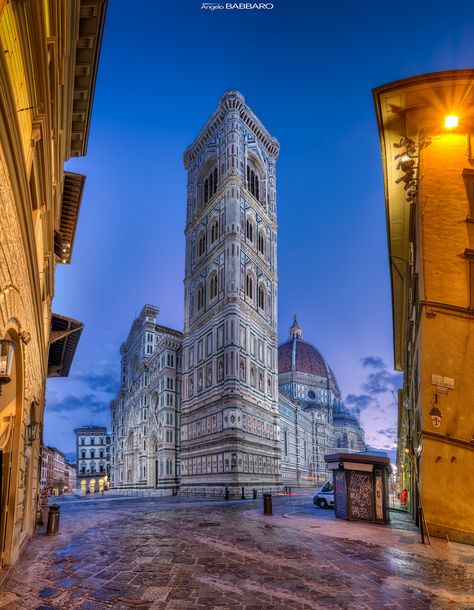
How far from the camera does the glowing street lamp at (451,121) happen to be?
13.0m

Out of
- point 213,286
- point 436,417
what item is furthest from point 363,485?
point 213,286

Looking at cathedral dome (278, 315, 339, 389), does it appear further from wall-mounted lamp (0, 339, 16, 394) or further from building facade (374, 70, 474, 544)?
wall-mounted lamp (0, 339, 16, 394)

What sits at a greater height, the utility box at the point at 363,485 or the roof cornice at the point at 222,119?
the roof cornice at the point at 222,119

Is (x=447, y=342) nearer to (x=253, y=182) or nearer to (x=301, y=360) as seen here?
(x=253, y=182)

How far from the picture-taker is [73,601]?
20.4 ft

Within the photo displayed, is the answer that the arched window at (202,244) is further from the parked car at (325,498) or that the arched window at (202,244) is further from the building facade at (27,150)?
the building facade at (27,150)

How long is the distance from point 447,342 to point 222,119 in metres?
41.9

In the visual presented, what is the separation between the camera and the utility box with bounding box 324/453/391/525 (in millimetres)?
15312

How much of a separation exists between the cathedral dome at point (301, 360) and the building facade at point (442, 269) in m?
89.3

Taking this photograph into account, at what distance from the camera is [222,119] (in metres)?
48.6

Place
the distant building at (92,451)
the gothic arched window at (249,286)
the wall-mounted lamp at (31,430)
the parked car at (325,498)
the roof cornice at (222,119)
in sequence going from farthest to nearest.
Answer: the distant building at (92,451) → the roof cornice at (222,119) → the gothic arched window at (249,286) → the parked car at (325,498) → the wall-mounted lamp at (31,430)

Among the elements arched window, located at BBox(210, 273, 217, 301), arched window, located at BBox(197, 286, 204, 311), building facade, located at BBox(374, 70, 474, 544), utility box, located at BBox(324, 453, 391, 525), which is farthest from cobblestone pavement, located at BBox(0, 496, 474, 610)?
arched window, located at BBox(197, 286, 204, 311)

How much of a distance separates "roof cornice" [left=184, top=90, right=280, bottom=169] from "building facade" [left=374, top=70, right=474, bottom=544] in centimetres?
3609

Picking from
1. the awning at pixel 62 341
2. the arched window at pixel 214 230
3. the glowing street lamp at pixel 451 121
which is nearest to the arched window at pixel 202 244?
the arched window at pixel 214 230
